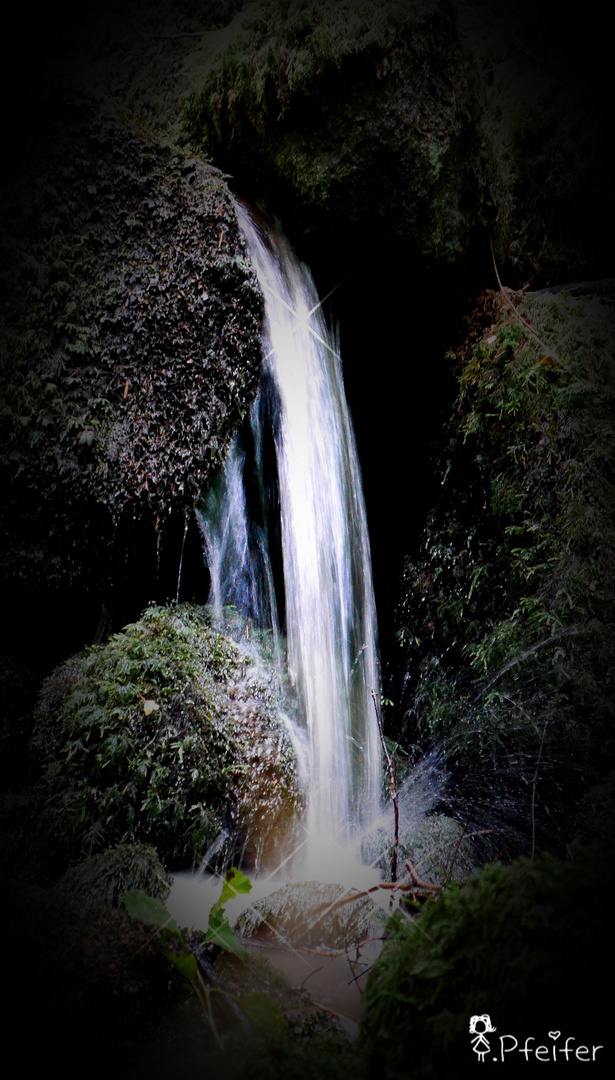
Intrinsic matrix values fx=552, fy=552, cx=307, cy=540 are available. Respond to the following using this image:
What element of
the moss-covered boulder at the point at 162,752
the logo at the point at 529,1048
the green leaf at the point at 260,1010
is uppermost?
the moss-covered boulder at the point at 162,752

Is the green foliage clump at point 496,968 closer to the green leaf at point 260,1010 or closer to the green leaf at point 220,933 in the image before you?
the green leaf at point 260,1010

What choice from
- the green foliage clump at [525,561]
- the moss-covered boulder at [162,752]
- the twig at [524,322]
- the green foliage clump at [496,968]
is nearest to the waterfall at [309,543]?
the moss-covered boulder at [162,752]

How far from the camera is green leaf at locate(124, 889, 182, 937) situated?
7.13 ft

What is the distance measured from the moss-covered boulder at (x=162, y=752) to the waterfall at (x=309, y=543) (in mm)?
426

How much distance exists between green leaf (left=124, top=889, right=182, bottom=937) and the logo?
1361 mm

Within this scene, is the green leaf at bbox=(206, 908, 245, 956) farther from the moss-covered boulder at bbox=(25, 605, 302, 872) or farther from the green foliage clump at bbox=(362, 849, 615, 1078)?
the moss-covered boulder at bbox=(25, 605, 302, 872)

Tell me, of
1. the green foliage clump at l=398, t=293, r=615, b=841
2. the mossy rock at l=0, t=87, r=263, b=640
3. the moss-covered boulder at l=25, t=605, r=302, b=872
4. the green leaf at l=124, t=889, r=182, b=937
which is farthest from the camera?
the mossy rock at l=0, t=87, r=263, b=640

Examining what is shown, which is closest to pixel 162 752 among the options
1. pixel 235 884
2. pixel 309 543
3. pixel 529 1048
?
pixel 235 884

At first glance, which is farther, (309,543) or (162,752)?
(309,543)

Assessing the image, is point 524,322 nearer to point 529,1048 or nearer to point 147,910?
point 529,1048

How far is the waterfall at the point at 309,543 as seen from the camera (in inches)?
162

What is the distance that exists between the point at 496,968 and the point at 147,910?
1435 millimetres

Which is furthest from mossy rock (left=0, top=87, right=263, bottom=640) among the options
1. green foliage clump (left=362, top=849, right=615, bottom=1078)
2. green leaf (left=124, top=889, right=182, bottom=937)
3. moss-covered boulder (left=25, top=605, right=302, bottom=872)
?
green foliage clump (left=362, top=849, right=615, bottom=1078)

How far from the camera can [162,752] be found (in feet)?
11.1
